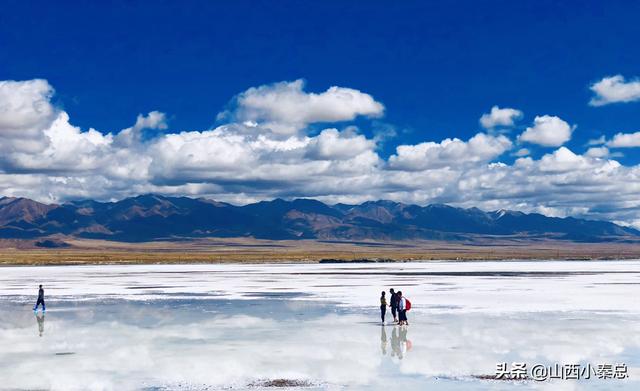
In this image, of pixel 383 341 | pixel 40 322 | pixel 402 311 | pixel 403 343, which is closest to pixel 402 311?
pixel 402 311

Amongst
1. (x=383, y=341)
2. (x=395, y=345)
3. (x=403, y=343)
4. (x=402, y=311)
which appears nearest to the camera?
(x=395, y=345)

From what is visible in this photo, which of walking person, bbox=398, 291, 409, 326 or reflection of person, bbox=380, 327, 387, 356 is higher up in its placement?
walking person, bbox=398, 291, 409, 326

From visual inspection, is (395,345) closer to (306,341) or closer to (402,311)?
(306,341)

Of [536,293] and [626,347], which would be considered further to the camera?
[536,293]

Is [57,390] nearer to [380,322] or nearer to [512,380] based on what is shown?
[512,380]

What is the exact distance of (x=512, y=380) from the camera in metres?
18.7

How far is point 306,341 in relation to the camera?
26.1 m

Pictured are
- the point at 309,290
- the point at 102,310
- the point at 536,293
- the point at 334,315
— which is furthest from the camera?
the point at 309,290

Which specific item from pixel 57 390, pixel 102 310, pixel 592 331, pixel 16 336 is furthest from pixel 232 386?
pixel 102 310

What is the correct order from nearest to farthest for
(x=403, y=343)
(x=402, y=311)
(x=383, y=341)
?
(x=403, y=343) < (x=383, y=341) < (x=402, y=311)

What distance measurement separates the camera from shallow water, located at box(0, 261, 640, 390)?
19406 mm

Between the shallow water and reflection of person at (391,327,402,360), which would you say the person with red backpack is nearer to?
the shallow water

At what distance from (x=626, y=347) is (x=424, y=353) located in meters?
Answer: 6.96

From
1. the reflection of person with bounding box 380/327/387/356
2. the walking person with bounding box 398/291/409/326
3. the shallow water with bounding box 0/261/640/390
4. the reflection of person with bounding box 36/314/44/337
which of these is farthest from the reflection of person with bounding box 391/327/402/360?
the reflection of person with bounding box 36/314/44/337
